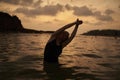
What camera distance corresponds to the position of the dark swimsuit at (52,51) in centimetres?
1171

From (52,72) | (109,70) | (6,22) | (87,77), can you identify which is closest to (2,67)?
(52,72)

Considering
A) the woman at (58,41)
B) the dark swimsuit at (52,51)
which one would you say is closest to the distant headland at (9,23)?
the dark swimsuit at (52,51)

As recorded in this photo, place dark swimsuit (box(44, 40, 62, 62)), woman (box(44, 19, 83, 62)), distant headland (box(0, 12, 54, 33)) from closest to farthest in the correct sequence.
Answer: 1. woman (box(44, 19, 83, 62))
2. dark swimsuit (box(44, 40, 62, 62))
3. distant headland (box(0, 12, 54, 33))

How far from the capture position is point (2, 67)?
11602 mm

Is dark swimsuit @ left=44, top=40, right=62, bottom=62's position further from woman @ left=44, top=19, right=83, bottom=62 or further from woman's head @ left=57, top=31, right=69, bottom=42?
woman's head @ left=57, top=31, right=69, bottom=42

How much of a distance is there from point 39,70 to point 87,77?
2.39 m

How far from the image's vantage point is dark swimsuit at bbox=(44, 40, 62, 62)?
38.4 feet

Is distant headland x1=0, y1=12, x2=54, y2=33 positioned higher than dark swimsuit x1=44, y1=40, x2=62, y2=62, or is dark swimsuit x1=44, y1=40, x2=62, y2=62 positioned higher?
distant headland x1=0, y1=12, x2=54, y2=33

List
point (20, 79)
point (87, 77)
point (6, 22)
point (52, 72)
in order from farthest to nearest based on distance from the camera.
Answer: point (6, 22), point (52, 72), point (87, 77), point (20, 79)

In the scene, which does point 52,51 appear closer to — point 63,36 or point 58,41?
point 58,41

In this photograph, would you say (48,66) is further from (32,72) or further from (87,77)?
(87,77)

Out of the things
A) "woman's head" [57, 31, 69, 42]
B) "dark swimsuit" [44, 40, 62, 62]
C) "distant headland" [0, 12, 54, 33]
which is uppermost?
"distant headland" [0, 12, 54, 33]

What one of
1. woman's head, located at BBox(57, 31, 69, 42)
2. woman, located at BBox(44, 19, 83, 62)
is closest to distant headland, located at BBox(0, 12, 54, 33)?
woman, located at BBox(44, 19, 83, 62)

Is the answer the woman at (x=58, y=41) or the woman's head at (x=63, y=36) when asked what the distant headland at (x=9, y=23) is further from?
the woman's head at (x=63, y=36)
